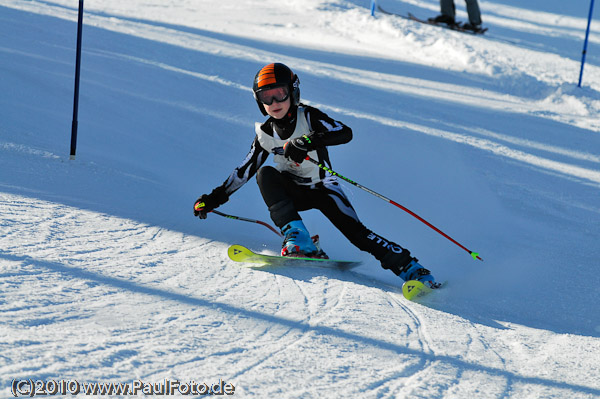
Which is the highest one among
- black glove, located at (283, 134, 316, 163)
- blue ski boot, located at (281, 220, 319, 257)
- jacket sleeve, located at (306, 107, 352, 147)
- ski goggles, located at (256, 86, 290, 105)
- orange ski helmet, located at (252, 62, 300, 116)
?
orange ski helmet, located at (252, 62, 300, 116)

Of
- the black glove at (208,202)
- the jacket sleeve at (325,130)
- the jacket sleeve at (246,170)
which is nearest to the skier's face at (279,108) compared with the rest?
the jacket sleeve at (325,130)

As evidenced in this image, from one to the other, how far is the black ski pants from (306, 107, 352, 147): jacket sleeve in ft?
1.14

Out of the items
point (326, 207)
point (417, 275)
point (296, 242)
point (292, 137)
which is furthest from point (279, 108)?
point (417, 275)

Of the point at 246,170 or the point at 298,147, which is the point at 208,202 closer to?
the point at 246,170

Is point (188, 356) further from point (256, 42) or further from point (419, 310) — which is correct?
point (256, 42)

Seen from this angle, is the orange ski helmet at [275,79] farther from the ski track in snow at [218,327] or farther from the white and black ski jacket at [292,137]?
the ski track in snow at [218,327]

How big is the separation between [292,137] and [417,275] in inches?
44.8

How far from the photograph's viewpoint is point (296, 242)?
12.2 feet

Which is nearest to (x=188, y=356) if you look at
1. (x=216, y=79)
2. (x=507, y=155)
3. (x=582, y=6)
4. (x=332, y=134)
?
(x=332, y=134)

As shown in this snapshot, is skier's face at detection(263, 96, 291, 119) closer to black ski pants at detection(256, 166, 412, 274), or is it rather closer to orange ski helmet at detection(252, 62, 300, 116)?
orange ski helmet at detection(252, 62, 300, 116)

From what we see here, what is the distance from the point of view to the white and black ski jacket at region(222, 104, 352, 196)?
13.0 ft

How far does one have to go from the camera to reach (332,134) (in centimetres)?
383

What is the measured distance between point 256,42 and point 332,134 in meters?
7.43

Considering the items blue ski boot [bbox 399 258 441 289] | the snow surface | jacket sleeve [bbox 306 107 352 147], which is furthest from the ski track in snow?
jacket sleeve [bbox 306 107 352 147]
